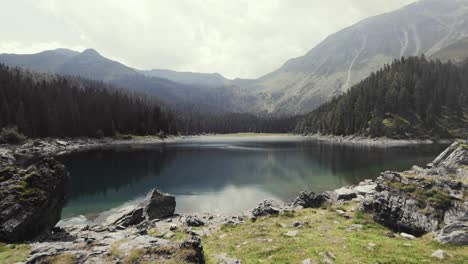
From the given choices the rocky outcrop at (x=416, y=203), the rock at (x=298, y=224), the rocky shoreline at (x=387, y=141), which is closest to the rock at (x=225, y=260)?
the rock at (x=298, y=224)

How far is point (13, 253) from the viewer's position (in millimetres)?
14195

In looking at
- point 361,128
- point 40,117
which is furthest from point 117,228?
point 361,128

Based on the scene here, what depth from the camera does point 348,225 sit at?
2181 centimetres

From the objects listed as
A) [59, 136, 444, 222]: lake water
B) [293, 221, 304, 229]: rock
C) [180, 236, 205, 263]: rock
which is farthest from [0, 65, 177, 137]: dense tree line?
[180, 236, 205, 263]: rock

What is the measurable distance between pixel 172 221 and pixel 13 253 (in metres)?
16.9

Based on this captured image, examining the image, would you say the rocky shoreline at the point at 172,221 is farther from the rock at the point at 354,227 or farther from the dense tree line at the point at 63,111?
the dense tree line at the point at 63,111

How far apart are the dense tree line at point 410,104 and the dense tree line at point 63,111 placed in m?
140

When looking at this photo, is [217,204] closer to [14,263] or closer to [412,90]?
[14,263]

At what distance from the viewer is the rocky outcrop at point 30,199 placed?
18422 millimetres

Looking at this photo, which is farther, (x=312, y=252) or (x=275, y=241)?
(x=275, y=241)

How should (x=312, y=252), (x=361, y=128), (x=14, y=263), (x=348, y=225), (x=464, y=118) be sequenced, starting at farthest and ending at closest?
1. (x=361, y=128)
2. (x=464, y=118)
3. (x=348, y=225)
4. (x=312, y=252)
5. (x=14, y=263)

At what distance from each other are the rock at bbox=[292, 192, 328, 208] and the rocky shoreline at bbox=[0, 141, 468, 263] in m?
0.03

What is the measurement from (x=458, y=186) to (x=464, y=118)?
17358cm

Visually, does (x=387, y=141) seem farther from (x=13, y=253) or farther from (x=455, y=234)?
(x=13, y=253)
